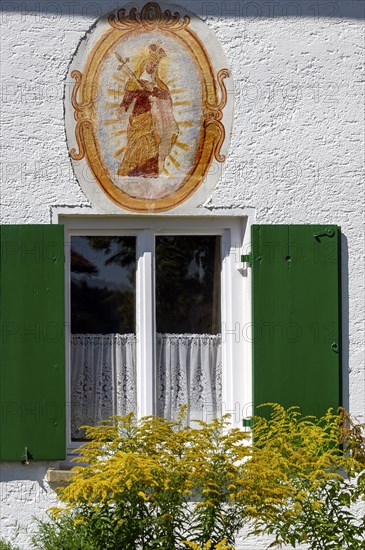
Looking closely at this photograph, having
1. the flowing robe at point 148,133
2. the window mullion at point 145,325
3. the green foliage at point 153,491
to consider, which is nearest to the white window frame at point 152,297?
the window mullion at point 145,325

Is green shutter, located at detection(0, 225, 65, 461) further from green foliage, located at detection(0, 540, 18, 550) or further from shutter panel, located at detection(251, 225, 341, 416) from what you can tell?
shutter panel, located at detection(251, 225, 341, 416)

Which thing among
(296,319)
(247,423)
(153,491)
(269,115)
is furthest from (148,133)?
(153,491)

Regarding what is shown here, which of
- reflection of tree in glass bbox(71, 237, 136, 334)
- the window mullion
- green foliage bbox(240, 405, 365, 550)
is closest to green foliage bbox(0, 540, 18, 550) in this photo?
the window mullion

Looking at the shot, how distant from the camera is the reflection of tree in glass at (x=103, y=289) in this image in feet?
25.7

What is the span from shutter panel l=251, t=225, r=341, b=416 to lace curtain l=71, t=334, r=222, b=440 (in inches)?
15.9

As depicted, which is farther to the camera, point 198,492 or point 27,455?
point 27,455

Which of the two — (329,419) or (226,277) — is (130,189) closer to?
(226,277)

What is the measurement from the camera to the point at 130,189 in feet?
25.3

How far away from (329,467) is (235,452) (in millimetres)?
668

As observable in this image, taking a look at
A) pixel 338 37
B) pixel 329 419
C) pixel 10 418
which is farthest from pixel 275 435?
pixel 338 37

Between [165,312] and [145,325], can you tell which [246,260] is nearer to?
[165,312]

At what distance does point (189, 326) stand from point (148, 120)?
140cm

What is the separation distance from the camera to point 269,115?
784 centimetres

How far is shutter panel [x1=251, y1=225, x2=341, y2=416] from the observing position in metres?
7.62
